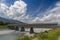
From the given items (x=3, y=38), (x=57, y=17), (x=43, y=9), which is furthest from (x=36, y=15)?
(x=3, y=38)

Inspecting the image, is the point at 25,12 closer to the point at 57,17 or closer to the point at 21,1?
the point at 21,1

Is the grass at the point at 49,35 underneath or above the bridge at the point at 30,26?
underneath

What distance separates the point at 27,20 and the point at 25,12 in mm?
153

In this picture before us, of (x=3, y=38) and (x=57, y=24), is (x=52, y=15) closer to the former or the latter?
(x=57, y=24)

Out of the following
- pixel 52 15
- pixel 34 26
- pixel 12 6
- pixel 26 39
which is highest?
pixel 12 6

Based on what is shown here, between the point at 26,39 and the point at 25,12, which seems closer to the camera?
the point at 26,39

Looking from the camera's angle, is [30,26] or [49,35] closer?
[49,35]

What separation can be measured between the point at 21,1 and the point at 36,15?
1.23ft

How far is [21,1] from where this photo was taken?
8.67 ft

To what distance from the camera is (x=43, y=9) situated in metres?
2.60

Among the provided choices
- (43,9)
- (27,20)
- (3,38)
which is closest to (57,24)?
(43,9)

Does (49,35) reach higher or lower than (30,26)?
lower

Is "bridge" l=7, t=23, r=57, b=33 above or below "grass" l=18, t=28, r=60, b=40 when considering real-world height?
above

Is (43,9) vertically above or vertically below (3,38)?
above
